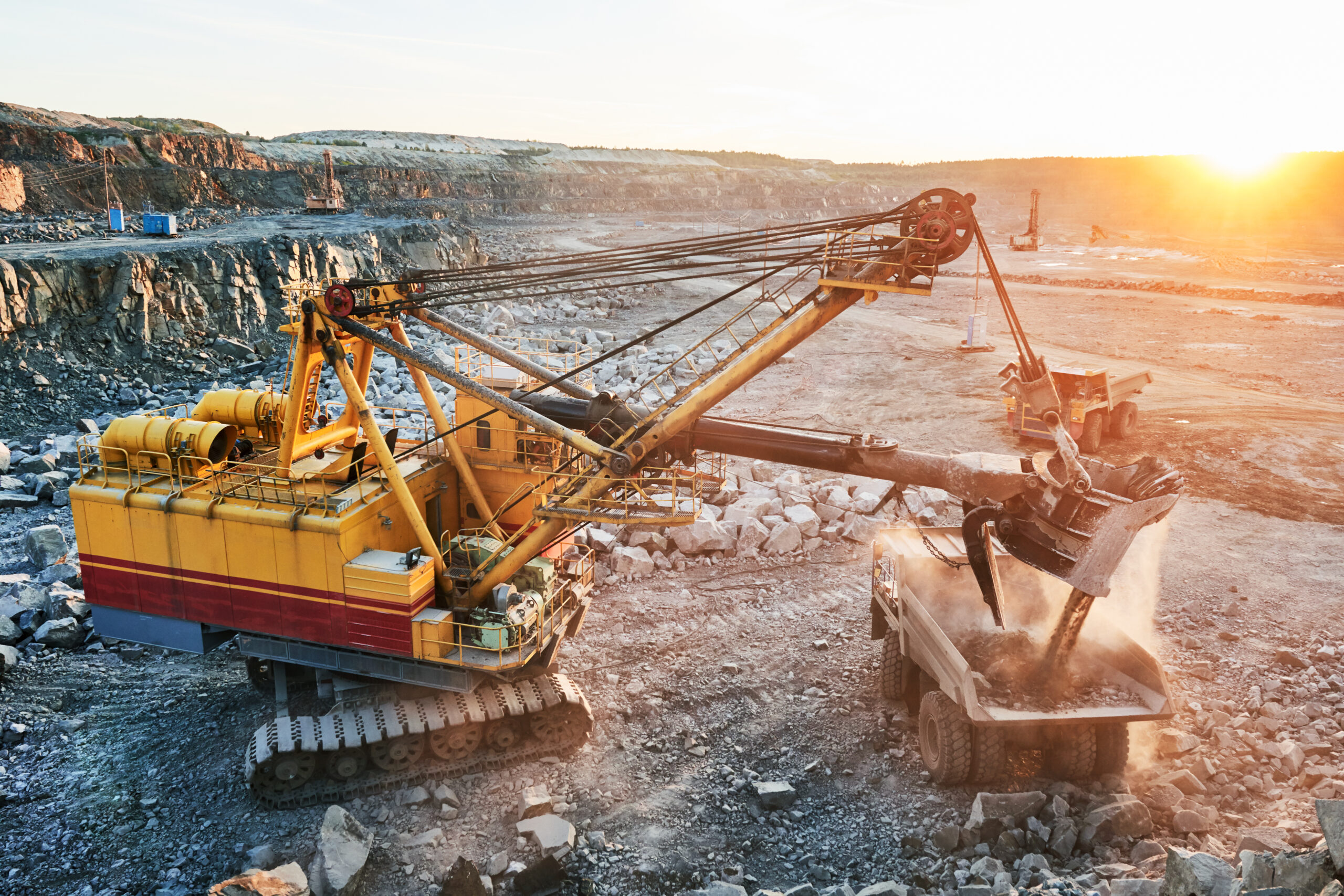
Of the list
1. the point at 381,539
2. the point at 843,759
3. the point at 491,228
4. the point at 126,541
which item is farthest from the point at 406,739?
the point at 491,228

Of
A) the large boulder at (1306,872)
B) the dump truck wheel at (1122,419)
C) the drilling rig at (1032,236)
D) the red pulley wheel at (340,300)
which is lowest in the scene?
the large boulder at (1306,872)

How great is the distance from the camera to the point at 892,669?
10.3m

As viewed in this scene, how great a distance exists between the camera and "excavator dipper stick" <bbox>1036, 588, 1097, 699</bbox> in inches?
336

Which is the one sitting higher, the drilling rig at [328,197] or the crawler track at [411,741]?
the drilling rig at [328,197]

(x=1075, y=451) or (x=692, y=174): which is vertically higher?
(x=692, y=174)

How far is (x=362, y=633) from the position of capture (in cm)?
904

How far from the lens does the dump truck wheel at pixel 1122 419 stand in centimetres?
1989

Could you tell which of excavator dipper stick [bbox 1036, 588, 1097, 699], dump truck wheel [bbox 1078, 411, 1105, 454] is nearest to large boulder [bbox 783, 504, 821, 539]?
excavator dipper stick [bbox 1036, 588, 1097, 699]

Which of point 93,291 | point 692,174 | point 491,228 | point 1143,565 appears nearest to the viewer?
point 1143,565

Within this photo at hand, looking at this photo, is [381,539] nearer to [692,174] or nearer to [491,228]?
[491,228]

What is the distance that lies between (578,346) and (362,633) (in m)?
18.7

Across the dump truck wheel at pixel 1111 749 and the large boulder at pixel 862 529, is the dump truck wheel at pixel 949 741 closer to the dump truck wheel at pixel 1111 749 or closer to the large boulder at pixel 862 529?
the dump truck wheel at pixel 1111 749

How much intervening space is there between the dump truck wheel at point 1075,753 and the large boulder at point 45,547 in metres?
14.9

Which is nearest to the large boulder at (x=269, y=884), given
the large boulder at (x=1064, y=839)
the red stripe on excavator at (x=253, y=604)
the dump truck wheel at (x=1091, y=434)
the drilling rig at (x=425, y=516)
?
the drilling rig at (x=425, y=516)
